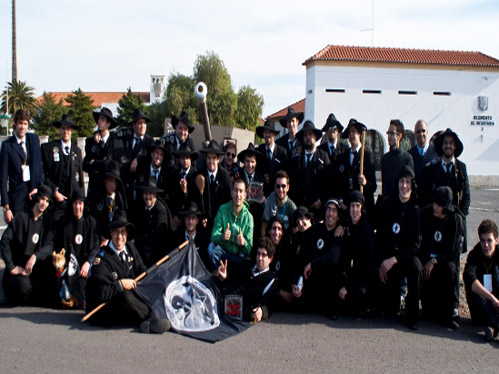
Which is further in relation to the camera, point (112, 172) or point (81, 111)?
point (81, 111)

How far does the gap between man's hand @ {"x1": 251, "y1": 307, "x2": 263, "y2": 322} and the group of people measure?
13 mm

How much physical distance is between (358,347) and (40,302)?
3.93 meters

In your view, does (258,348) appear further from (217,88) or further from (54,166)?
(217,88)

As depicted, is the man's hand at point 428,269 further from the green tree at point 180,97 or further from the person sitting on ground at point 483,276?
the green tree at point 180,97

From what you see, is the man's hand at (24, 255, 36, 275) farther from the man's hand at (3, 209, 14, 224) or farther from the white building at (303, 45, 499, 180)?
the white building at (303, 45, 499, 180)

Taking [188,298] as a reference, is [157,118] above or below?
above

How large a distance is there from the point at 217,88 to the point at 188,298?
4150 cm

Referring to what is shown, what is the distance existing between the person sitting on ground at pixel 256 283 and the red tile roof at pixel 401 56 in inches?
1253

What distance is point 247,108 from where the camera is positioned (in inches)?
1815

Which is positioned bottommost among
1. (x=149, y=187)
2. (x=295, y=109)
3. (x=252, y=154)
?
(x=149, y=187)

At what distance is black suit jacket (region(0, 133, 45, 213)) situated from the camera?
7.21 m

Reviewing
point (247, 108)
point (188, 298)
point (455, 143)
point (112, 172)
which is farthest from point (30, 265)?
point (247, 108)

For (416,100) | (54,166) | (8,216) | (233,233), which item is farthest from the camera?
(416,100)

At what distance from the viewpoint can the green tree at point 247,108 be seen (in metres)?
45.9
